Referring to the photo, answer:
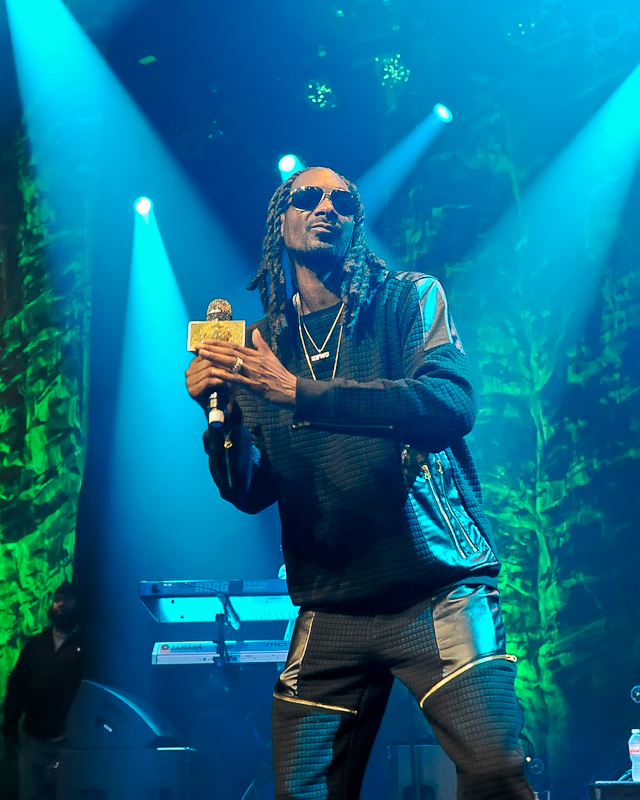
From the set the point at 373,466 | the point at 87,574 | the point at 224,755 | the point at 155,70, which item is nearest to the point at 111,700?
the point at 224,755

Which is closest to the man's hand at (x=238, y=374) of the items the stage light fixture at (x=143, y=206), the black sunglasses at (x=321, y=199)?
the black sunglasses at (x=321, y=199)

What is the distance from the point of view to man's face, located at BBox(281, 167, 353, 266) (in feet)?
9.23

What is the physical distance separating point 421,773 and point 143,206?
504 centimetres

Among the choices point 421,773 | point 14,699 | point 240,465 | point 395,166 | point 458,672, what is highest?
point 395,166

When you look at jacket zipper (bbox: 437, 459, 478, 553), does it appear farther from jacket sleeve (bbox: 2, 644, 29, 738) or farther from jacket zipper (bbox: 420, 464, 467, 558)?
jacket sleeve (bbox: 2, 644, 29, 738)

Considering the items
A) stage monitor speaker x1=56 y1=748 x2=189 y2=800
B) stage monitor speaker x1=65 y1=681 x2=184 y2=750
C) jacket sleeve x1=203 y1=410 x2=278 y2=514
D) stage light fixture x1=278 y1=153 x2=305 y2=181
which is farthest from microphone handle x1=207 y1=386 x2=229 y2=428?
stage light fixture x1=278 y1=153 x2=305 y2=181

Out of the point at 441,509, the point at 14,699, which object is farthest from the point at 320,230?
the point at 14,699

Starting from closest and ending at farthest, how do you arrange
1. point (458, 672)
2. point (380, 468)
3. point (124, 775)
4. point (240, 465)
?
point (458, 672)
point (380, 468)
point (240, 465)
point (124, 775)

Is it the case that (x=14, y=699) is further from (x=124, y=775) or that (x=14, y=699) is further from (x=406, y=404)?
(x=406, y=404)

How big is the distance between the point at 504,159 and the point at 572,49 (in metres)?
0.99

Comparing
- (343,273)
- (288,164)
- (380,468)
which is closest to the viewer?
(380,468)

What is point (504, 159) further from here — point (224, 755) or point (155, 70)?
point (224, 755)

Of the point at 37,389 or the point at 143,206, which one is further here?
the point at 143,206

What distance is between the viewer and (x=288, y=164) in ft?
22.9
